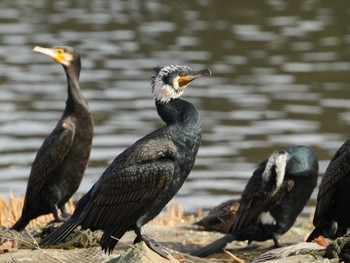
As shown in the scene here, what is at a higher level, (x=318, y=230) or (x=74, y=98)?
(x=74, y=98)

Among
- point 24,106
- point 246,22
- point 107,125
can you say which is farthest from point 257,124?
point 246,22

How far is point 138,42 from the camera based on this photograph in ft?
86.8

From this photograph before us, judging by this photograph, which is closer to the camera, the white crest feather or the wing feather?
the white crest feather

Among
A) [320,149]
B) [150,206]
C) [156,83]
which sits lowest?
[320,149]

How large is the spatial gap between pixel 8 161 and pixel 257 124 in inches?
167

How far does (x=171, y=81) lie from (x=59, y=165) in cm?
230

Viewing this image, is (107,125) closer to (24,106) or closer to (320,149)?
(24,106)

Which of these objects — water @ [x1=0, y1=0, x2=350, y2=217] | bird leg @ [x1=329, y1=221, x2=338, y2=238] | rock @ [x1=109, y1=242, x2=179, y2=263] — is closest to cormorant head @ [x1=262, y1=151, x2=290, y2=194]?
bird leg @ [x1=329, y1=221, x2=338, y2=238]

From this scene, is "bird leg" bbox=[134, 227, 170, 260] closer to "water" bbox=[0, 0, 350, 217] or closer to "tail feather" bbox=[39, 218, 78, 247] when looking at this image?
"tail feather" bbox=[39, 218, 78, 247]

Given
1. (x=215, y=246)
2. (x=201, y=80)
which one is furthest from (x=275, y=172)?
(x=201, y=80)

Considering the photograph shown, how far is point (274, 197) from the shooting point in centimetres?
1027

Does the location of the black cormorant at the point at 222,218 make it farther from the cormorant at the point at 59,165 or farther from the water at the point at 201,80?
the water at the point at 201,80

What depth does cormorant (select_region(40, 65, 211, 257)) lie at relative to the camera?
27.0ft

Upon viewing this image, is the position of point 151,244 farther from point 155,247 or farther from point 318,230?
point 318,230
